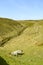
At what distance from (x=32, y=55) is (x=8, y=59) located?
21.2 feet

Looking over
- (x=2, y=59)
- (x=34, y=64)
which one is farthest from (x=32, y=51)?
(x=2, y=59)

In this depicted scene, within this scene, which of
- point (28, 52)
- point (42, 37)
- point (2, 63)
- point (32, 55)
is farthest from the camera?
point (42, 37)

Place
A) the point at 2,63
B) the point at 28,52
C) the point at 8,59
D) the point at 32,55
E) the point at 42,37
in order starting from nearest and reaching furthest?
the point at 2,63 → the point at 8,59 → the point at 32,55 → the point at 28,52 → the point at 42,37

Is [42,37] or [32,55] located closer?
[32,55]

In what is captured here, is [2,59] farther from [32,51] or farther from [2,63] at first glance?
[32,51]

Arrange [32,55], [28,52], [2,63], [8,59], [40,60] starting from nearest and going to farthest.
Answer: [2,63], [8,59], [40,60], [32,55], [28,52]

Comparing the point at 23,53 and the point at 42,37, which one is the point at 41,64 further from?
the point at 42,37

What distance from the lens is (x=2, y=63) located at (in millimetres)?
22281

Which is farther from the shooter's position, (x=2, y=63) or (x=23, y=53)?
(x=23, y=53)

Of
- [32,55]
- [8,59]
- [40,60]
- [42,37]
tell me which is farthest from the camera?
[42,37]

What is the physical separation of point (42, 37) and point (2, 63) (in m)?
19.6

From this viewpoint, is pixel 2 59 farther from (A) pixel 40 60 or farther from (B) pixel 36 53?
(B) pixel 36 53


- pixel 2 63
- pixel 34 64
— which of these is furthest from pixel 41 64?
pixel 2 63

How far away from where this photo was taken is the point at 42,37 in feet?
134
